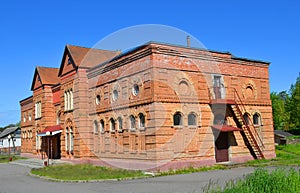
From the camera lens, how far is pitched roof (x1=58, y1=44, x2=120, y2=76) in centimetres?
2896

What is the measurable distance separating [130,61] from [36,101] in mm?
20423

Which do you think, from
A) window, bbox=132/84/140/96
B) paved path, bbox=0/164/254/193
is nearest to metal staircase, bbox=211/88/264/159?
window, bbox=132/84/140/96

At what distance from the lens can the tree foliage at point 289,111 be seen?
214ft

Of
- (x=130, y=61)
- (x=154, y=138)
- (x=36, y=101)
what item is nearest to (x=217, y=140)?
(x=154, y=138)

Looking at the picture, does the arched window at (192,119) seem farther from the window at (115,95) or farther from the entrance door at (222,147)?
the window at (115,95)

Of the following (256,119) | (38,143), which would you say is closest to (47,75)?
(38,143)

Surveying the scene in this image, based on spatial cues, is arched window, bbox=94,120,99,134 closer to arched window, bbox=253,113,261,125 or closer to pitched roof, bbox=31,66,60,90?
pitched roof, bbox=31,66,60,90

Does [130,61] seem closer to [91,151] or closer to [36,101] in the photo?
[91,151]

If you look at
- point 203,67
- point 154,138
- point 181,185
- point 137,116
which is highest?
point 203,67

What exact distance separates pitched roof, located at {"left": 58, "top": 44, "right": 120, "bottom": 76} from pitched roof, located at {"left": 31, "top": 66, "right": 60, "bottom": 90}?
6.06 meters

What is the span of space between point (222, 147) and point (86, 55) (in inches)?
560

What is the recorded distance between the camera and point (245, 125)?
951 inches

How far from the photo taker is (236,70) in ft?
83.5

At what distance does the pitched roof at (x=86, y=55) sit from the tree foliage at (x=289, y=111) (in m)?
46.1
